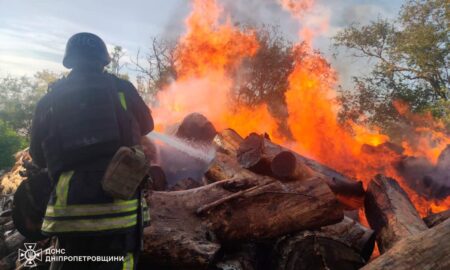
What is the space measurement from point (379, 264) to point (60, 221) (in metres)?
2.73

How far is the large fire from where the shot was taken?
28.6 ft

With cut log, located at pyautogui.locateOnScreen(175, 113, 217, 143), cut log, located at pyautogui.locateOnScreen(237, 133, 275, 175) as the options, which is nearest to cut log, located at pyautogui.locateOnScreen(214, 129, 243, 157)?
cut log, located at pyautogui.locateOnScreen(237, 133, 275, 175)

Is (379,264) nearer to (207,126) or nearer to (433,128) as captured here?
(207,126)

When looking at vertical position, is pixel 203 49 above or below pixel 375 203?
above

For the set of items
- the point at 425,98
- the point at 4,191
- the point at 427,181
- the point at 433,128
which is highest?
the point at 425,98

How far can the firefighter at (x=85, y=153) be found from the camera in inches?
102

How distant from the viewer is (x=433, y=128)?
14.5 metres

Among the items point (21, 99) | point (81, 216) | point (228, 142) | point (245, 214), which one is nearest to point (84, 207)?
point (81, 216)

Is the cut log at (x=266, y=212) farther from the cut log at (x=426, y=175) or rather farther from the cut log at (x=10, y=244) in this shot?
the cut log at (x=426, y=175)

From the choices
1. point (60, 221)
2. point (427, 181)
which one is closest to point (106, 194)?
point (60, 221)

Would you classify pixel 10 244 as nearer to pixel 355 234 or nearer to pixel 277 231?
pixel 277 231

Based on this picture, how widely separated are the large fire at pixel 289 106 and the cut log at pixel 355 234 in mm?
3390

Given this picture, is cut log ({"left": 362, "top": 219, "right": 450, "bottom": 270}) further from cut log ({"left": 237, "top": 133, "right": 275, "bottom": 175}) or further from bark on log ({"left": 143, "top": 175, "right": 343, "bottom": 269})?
cut log ({"left": 237, "top": 133, "right": 275, "bottom": 175})

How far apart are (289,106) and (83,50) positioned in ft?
31.8
